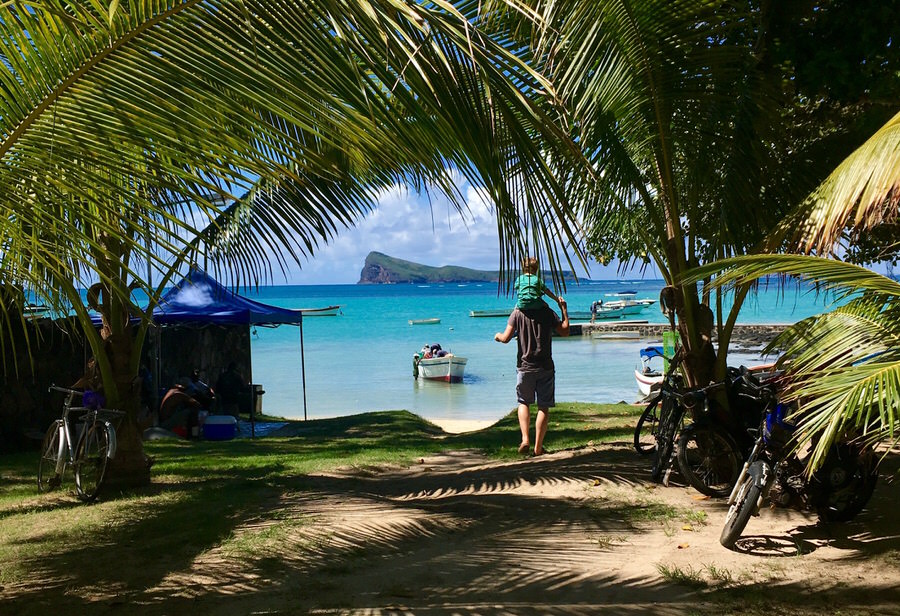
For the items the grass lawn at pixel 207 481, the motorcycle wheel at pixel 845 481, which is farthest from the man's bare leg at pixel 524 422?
the motorcycle wheel at pixel 845 481

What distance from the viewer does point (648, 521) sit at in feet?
17.2

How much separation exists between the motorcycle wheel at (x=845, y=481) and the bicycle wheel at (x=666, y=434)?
4.15 feet

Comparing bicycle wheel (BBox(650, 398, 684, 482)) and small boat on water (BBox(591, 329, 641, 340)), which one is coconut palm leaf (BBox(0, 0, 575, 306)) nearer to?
bicycle wheel (BBox(650, 398, 684, 482))

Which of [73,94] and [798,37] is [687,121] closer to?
[798,37]

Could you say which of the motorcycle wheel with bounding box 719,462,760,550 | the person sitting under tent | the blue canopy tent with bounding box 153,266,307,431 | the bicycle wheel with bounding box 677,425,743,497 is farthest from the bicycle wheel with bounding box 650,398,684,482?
the person sitting under tent

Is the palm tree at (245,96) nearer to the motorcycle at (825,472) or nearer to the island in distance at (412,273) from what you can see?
the motorcycle at (825,472)

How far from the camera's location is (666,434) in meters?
5.95

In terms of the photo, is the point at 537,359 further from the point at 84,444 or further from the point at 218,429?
the point at 218,429

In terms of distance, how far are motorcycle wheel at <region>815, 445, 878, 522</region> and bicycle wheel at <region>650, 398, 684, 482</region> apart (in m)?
1.27

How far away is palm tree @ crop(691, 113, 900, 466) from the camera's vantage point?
3609mm

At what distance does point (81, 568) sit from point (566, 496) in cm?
338

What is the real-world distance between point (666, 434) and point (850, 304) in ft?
5.63

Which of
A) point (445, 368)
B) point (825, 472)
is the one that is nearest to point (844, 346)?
point (825, 472)

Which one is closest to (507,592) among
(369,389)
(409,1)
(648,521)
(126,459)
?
(648,521)
